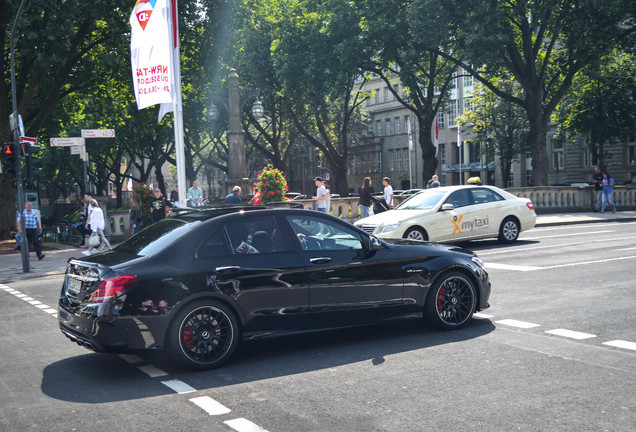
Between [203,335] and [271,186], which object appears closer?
[203,335]

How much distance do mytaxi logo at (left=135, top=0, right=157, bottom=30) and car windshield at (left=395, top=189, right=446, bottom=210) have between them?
735cm

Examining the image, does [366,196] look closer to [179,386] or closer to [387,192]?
[387,192]

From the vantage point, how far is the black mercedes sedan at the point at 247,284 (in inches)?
254

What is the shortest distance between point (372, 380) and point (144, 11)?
12795 mm

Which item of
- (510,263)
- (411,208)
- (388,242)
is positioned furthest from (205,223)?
(411,208)

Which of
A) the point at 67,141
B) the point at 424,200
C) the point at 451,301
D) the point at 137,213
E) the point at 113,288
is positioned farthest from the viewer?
the point at 137,213

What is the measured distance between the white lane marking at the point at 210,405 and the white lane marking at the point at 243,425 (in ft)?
0.78

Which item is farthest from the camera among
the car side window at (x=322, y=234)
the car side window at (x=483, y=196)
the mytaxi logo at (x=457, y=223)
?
the car side window at (x=483, y=196)

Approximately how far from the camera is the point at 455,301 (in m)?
8.12

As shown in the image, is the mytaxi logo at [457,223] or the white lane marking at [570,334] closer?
the white lane marking at [570,334]

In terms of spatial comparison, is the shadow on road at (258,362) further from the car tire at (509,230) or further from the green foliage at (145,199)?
the green foliage at (145,199)

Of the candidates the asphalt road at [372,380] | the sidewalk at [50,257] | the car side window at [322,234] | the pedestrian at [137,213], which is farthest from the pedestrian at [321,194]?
the car side window at [322,234]

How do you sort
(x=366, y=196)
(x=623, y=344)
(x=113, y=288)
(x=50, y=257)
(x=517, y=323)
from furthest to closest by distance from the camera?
(x=366, y=196) < (x=50, y=257) < (x=517, y=323) < (x=623, y=344) < (x=113, y=288)

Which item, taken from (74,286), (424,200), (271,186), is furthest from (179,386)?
(271,186)
